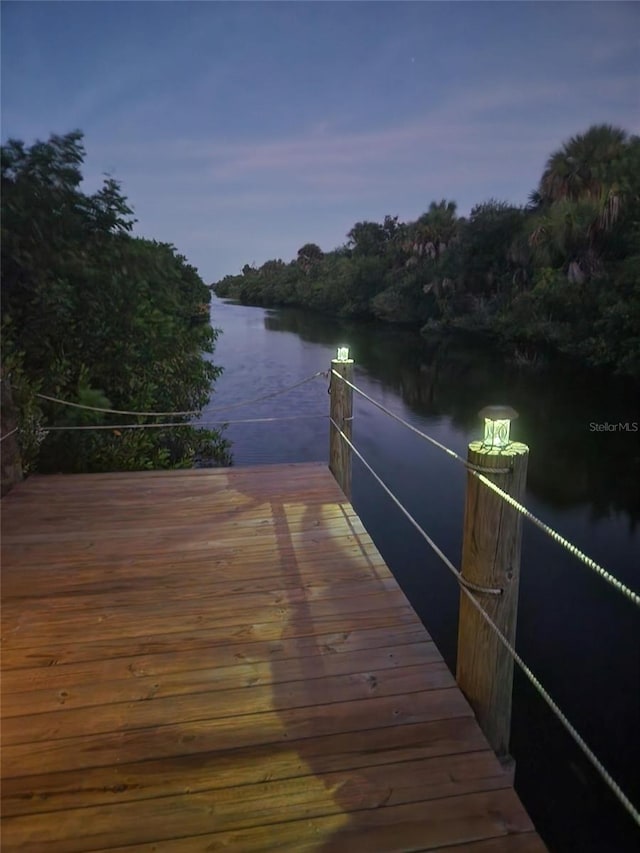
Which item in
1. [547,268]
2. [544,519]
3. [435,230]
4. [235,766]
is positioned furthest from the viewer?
[435,230]

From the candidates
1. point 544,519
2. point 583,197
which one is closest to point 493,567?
point 544,519

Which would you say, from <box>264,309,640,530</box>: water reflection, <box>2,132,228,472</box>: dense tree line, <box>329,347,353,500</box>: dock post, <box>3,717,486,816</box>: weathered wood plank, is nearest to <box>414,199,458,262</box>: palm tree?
<box>264,309,640,530</box>: water reflection

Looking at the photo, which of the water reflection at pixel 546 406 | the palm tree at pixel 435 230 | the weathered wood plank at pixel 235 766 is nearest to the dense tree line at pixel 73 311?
the weathered wood plank at pixel 235 766

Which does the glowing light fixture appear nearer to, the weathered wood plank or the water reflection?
the weathered wood plank

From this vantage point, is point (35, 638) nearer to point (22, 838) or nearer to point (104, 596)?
point (104, 596)

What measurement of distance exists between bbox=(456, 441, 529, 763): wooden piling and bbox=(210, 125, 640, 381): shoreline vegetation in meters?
16.7

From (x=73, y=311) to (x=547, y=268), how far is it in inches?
831

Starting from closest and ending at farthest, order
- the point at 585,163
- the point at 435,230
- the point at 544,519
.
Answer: the point at 544,519 < the point at 585,163 < the point at 435,230

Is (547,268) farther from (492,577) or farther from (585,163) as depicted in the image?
(492,577)

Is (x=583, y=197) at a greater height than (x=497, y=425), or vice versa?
(x=583, y=197)

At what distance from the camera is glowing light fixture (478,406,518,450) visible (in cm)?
162

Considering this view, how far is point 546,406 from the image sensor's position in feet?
49.3

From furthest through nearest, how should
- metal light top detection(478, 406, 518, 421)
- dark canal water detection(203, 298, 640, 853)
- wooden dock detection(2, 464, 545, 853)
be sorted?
dark canal water detection(203, 298, 640, 853) → metal light top detection(478, 406, 518, 421) → wooden dock detection(2, 464, 545, 853)

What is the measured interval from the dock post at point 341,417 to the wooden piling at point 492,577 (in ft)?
7.01
